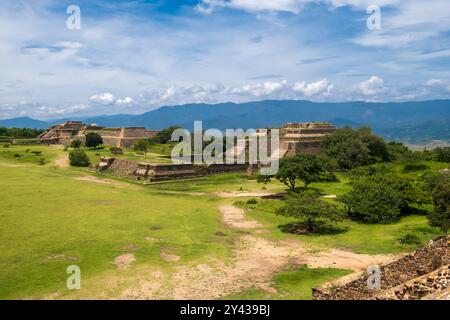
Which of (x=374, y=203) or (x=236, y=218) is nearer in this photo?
(x=374, y=203)

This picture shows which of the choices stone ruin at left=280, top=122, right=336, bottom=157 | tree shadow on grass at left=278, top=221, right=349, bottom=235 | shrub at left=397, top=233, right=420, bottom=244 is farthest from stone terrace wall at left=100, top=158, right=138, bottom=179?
shrub at left=397, top=233, right=420, bottom=244

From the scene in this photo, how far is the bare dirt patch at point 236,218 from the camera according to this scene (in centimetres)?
2897

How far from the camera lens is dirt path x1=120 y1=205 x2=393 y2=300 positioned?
55.2 feet

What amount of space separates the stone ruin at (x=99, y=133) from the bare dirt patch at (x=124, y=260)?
2694 inches

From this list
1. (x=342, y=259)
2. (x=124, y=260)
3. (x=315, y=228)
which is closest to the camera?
(x=124, y=260)

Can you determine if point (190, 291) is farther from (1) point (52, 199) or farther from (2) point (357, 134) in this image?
(2) point (357, 134)

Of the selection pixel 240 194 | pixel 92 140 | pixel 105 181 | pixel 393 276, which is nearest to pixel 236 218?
pixel 240 194

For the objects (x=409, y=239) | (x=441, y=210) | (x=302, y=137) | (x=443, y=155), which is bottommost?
(x=409, y=239)

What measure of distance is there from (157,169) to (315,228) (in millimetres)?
27434

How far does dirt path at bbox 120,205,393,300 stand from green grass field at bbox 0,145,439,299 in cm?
67

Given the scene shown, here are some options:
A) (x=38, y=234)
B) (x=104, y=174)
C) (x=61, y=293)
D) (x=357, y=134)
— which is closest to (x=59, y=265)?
(x=61, y=293)

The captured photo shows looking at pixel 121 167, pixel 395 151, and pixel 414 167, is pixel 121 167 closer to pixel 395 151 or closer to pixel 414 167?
pixel 414 167

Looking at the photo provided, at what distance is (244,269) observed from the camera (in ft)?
65.3

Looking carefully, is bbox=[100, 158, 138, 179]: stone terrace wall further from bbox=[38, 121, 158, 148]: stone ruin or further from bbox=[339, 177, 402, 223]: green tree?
bbox=[339, 177, 402, 223]: green tree
